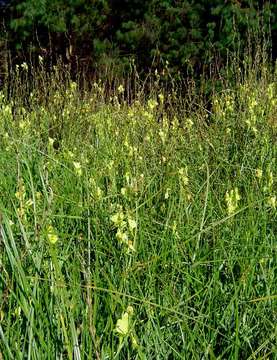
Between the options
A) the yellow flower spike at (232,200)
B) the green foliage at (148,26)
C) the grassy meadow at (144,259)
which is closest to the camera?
the grassy meadow at (144,259)

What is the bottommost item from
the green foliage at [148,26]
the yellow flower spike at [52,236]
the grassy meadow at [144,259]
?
the green foliage at [148,26]

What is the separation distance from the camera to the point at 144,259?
184cm

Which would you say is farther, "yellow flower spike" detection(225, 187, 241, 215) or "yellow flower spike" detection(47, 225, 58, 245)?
"yellow flower spike" detection(225, 187, 241, 215)

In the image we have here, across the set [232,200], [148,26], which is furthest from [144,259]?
[148,26]

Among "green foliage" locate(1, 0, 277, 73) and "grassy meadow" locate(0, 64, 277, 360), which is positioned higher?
"grassy meadow" locate(0, 64, 277, 360)

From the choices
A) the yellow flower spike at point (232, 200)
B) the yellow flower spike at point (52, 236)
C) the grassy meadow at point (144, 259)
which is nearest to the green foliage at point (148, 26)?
the grassy meadow at point (144, 259)

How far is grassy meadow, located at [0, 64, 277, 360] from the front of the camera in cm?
137

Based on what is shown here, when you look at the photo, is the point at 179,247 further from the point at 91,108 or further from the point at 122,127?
the point at 91,108

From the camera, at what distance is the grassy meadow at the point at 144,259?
1369mm

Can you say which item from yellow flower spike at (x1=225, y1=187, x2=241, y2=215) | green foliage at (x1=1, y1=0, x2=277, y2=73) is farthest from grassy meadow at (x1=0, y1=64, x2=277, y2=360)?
green foliage at (x1=1, y1=0, x2=277, y2=73)

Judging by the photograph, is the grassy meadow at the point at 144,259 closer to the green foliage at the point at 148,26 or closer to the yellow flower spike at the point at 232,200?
the yellow flower spike at the point at 232,200

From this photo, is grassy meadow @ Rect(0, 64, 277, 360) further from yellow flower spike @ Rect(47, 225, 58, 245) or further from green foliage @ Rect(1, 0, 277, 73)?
green foliage @ Rect(1, 0, 277, 73)

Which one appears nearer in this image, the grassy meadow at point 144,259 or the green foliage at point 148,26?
the grassy meadow at point 144,259

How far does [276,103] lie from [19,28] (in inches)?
207
